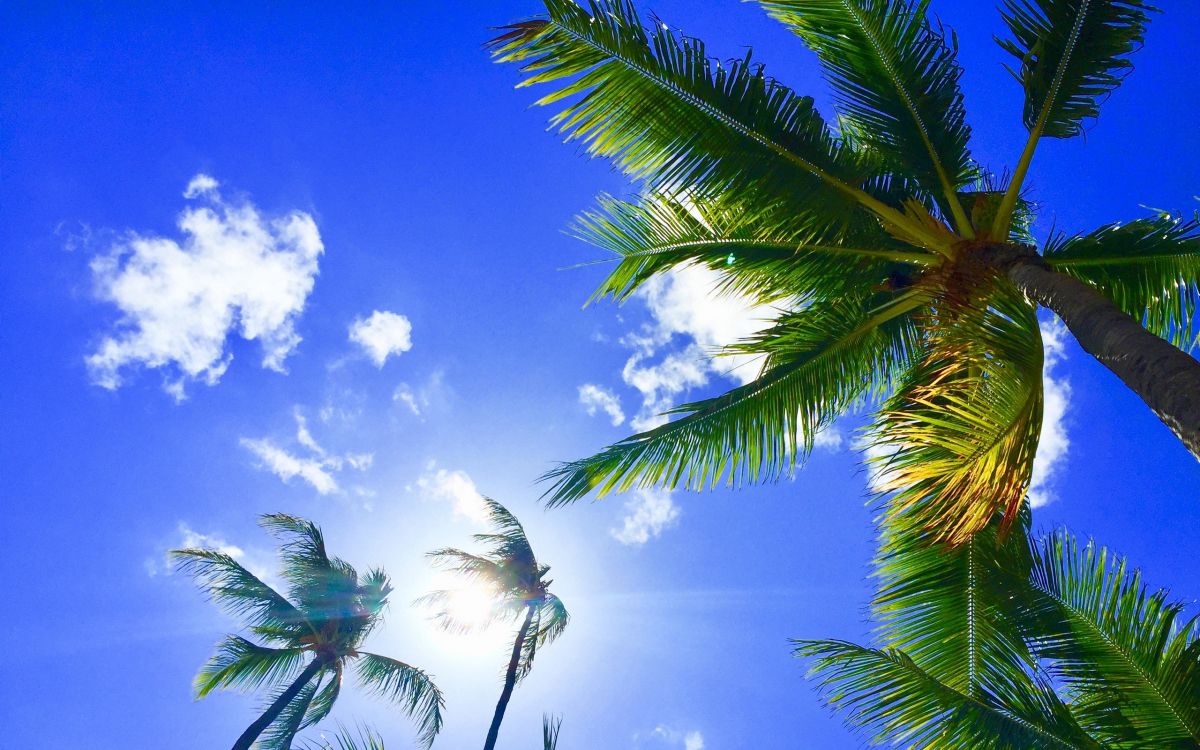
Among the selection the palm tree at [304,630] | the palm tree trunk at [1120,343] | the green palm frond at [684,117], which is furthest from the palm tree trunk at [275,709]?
the palm tree trunk at [1120,343]

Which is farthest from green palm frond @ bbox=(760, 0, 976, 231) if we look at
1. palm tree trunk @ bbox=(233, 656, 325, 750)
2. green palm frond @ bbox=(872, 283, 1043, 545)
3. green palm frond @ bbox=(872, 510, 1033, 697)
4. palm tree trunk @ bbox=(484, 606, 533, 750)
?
palm tree trunk @ bbox=(233, 656, 325, 750)

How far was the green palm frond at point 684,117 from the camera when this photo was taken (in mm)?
5449

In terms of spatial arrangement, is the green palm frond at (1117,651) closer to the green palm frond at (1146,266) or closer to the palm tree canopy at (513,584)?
the green palm frond at (1146,266)

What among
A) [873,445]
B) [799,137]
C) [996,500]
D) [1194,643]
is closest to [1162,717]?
[1194,643]

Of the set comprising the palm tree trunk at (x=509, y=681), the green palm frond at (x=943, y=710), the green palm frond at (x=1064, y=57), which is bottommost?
the green palm frond at (x=943, y=710)

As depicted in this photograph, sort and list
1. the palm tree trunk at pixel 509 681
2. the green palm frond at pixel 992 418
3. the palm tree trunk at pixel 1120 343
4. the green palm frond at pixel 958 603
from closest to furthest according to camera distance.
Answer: the palm tree trunk at pixel 1120 343
the green palm frond at pixel 992 418
the green palm frond at pixel 958 603
the palm tree trunk at pixel 509 681

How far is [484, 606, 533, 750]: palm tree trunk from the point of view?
10.8 meters

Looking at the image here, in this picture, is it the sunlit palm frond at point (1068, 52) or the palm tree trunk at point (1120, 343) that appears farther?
the sunlit palm frond at point (1068, 52)

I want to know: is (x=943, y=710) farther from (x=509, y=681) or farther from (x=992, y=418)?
(x=509, y=681)

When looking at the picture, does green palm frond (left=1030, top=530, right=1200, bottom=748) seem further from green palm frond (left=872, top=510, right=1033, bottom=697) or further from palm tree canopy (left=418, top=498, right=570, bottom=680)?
palm tree canopy (left=418, top=498, right=570, bottom=680)

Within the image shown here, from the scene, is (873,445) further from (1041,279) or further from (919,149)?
(919,149)

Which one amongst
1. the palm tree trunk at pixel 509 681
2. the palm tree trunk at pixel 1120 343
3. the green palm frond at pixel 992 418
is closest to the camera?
the palm tree trunk at pixel 1120 343

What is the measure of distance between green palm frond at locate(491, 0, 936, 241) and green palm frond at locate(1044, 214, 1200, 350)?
1.89 meters

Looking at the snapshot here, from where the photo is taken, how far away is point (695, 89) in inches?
224
